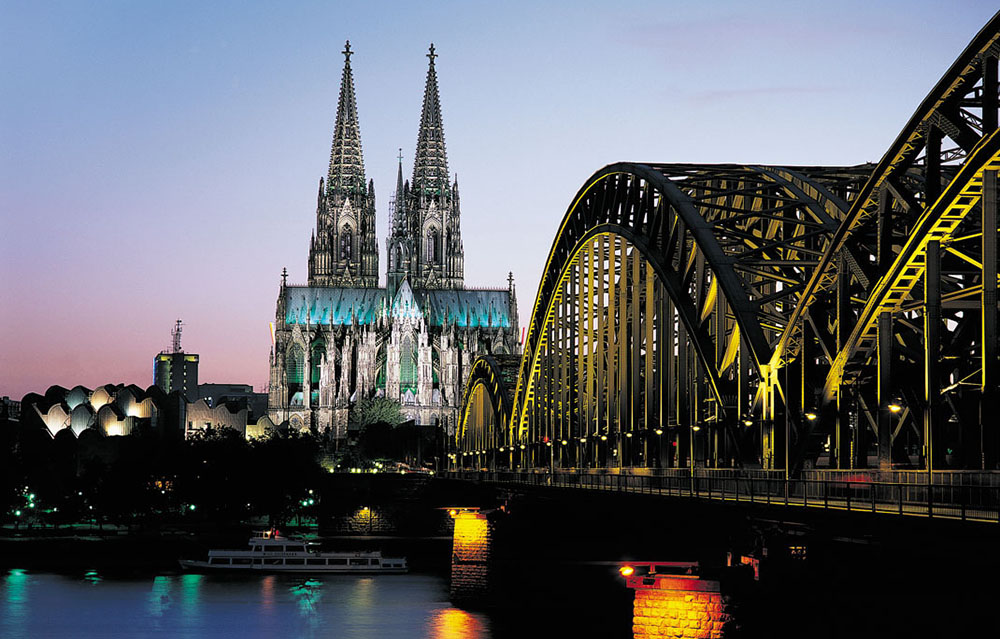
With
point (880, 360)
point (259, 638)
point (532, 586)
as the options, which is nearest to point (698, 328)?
point (880, 360)

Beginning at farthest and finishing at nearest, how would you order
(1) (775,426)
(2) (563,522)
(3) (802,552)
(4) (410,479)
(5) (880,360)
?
(4) (410,479) → (2) (563,522) → (3) (802,552) → (1) (775,426) → (5) (880,360)

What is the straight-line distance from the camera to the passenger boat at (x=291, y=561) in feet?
417

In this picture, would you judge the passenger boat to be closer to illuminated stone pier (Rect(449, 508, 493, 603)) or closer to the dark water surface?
the dark water surface

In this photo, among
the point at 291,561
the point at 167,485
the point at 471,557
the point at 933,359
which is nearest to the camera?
the point at 933,359

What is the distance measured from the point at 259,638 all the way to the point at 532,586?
2097cm

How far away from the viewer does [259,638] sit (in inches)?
3290

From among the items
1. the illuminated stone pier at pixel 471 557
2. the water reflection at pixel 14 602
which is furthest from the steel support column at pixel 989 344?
the illuminated stone pier at pixel 471 557

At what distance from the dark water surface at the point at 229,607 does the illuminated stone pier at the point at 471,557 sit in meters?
1.57

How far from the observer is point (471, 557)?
10106 cm

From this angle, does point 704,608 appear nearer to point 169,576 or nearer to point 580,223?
point 580,223

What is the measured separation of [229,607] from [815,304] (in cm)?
6041

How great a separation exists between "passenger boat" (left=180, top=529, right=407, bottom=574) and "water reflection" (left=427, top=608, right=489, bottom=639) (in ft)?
110

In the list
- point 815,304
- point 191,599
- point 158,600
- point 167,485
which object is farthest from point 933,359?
point 167,485

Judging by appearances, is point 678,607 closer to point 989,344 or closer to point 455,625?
point 989,344
